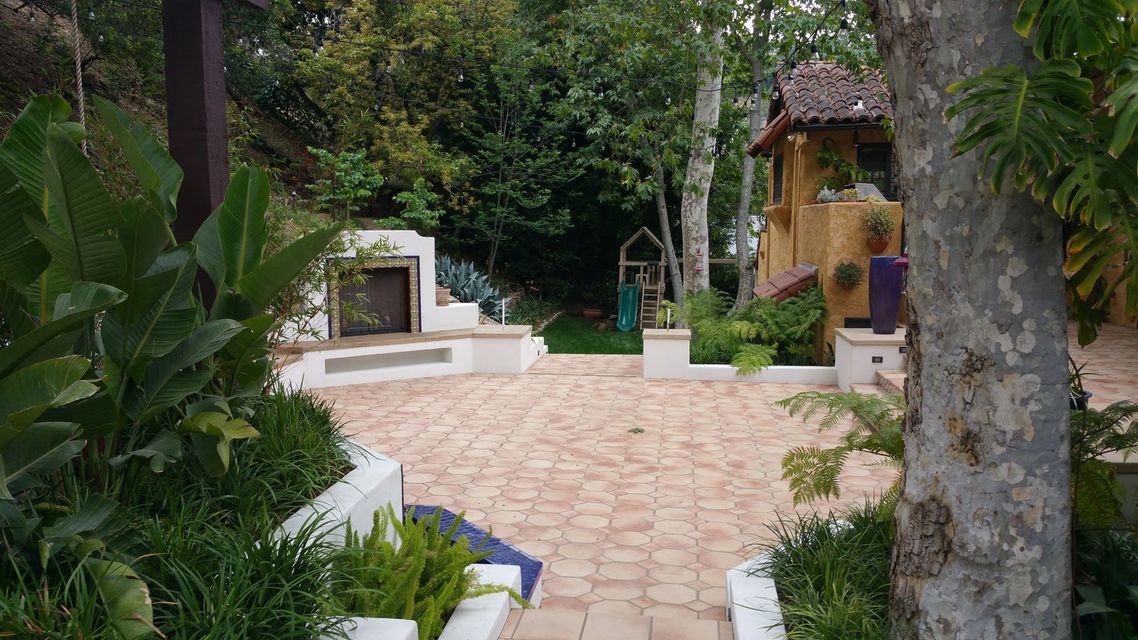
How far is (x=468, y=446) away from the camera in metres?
6.93

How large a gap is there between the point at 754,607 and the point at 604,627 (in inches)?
31.7

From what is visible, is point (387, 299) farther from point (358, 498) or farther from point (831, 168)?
point (358, 498)

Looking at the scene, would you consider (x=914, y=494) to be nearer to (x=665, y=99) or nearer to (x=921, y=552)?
(x=921, y=552)

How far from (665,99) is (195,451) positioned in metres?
15.8

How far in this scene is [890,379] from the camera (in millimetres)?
8484

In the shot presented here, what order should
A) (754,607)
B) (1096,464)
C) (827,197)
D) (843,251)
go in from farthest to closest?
(827,197) → (843,251) → (754,607) → (1096,464)

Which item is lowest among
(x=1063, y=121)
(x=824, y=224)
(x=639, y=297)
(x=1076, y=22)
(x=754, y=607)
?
(x=754, y=607)

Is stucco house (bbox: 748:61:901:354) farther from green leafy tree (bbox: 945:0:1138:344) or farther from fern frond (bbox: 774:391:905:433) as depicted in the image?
green leafy tree (bbox: 945:0:1138:344)

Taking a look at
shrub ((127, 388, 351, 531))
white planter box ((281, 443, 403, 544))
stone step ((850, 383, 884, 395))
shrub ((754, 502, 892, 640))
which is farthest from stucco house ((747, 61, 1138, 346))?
shrub ((127, 388, 351, 531))

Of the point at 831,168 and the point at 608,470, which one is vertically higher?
the point at 831,168

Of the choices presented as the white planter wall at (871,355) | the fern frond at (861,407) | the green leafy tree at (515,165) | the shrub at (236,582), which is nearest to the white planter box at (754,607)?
the fern frond at (861,407)

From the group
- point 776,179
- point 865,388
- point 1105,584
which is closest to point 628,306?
point 776,179

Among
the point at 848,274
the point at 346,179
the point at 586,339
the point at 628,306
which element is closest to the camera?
the point at 848,274

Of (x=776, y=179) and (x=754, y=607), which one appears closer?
(x=754, y=607)
